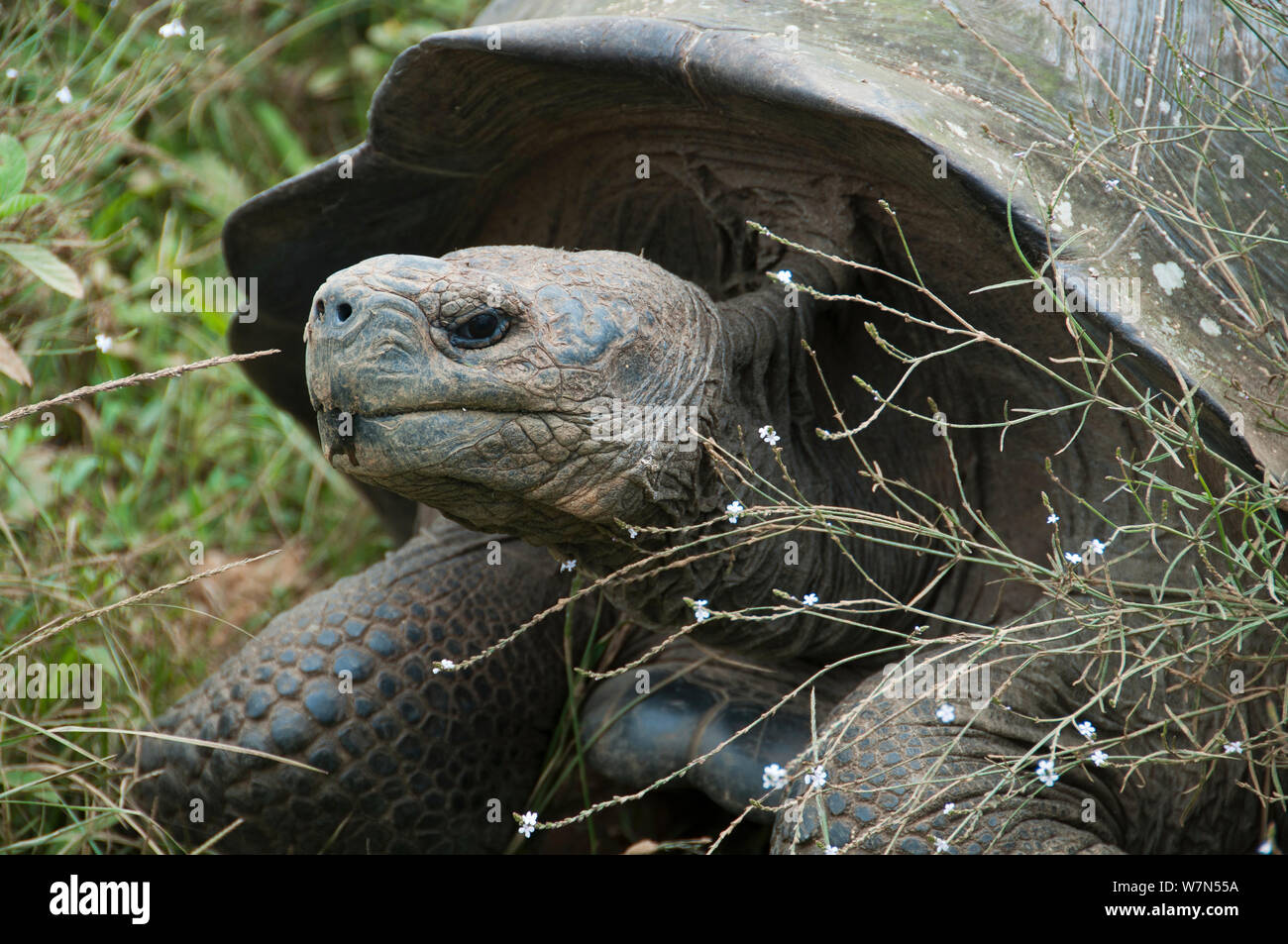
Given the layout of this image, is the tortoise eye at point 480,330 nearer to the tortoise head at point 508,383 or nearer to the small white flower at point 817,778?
the tortoise head at point 508,383

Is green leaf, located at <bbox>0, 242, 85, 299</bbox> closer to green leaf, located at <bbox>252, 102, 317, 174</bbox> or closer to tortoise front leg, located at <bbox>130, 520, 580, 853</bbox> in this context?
tortoise front leg, located at <bbox>130, 520, 580, 853</bbox>

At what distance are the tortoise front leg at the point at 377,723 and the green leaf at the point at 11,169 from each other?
3.71 feet

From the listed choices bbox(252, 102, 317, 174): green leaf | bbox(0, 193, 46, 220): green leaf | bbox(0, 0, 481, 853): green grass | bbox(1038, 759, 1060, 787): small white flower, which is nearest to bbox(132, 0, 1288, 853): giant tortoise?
bbox(1038, 759, 1060, 787): small white flower

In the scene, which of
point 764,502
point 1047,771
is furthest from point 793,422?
point 1047,771

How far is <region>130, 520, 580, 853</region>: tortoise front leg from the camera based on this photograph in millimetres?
2752

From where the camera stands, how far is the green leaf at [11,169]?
9.67 ft

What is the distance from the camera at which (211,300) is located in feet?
14.4

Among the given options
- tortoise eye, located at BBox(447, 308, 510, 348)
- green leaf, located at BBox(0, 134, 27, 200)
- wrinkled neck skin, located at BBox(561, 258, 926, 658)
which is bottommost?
wrinkled neck skin, located at BBox(561, 258, 926, 658)

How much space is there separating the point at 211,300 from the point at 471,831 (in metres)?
2.24

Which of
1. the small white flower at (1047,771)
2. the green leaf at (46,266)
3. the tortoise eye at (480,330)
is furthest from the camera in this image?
the green leaf at (46,266)

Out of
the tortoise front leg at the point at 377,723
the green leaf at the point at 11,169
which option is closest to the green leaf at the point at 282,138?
the green leaf at the point at 11,169
